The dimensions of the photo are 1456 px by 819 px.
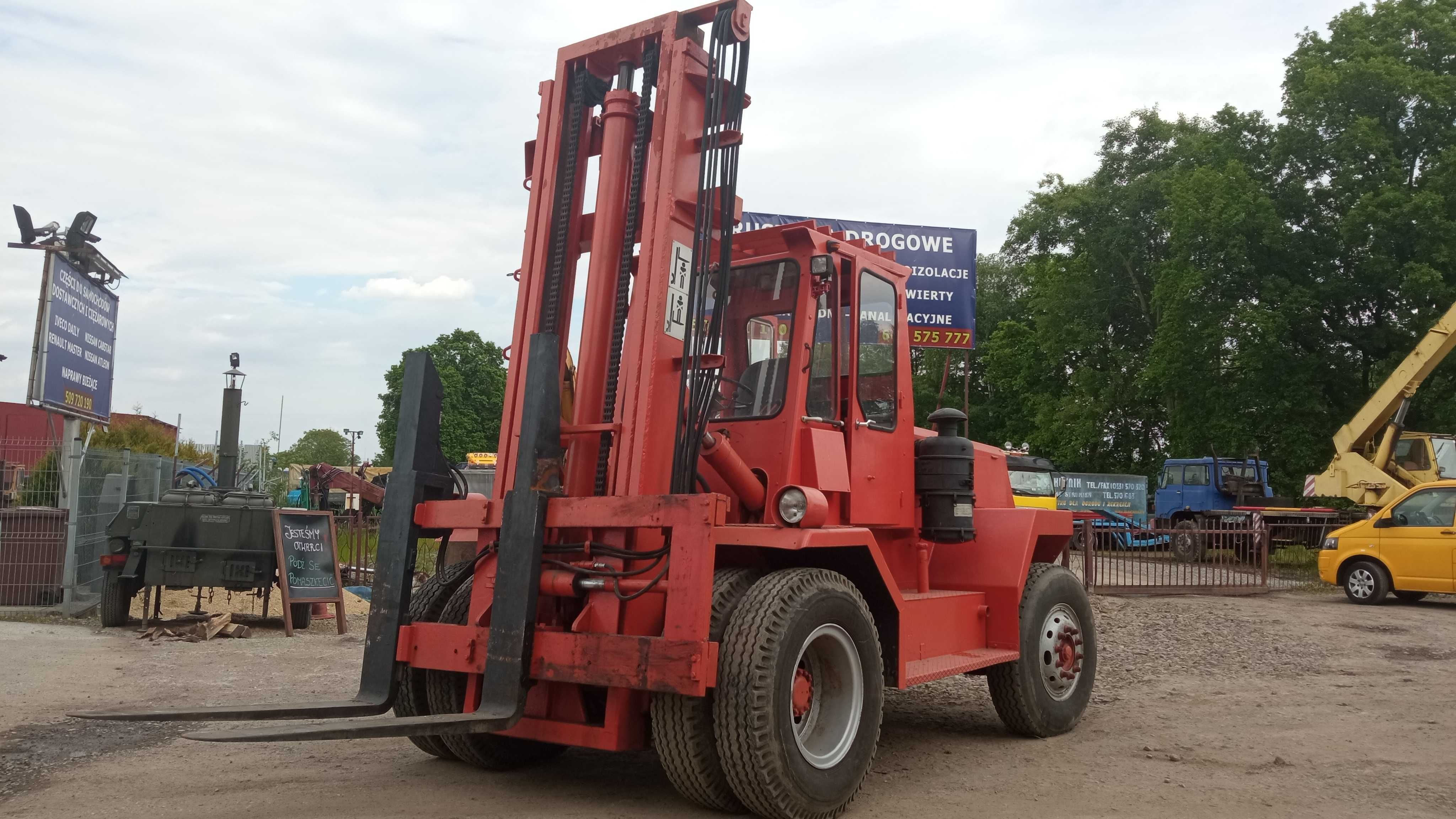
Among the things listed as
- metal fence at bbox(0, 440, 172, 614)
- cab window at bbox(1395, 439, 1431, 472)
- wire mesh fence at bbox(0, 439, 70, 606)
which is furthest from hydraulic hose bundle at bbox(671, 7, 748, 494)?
cab window at bbox(1395, 439, 1431, 472)

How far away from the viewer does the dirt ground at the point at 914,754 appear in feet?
17.3

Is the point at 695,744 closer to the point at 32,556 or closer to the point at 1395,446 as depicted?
the point at 32,556

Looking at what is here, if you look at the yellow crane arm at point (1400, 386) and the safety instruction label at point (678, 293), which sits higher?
the yellow crane arm at point (1400, 386)

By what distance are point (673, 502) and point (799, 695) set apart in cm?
112

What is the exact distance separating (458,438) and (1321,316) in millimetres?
50818

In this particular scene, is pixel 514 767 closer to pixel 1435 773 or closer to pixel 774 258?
pixel 774 258

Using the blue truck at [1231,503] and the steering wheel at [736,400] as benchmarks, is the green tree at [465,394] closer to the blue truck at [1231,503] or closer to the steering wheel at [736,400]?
the blue truck at [1231,503]

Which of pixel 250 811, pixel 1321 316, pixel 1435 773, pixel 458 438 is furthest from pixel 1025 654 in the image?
pixel 458 438

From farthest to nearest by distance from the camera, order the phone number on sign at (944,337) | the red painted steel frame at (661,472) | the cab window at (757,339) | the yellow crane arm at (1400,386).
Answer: the yellow crane arm at (1400,386) → the phone number on sign at (944,337) → the cab window at (757,339) → the red painted steel frame at (661,472)

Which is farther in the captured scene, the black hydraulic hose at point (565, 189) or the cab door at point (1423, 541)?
the cab door at point (1423, 541)

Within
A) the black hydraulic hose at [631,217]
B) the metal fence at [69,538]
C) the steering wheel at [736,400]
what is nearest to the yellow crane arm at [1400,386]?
the steering wheel at [736,400]

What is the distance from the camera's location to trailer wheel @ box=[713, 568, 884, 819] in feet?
15.5

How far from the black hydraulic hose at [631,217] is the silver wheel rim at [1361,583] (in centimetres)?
1483

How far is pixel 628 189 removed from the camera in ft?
18.7
